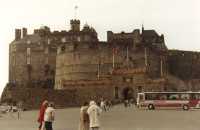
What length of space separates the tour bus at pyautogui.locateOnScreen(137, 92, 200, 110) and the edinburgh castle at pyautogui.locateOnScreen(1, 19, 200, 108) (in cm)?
1277

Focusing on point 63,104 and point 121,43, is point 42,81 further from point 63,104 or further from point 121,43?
point 63,104

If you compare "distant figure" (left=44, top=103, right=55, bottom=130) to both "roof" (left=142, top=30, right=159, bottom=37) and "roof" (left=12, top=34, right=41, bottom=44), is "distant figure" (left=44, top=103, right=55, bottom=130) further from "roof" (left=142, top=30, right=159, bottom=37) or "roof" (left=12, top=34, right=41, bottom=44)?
"roof" (left=12, top=34, right=41, bottom=44)

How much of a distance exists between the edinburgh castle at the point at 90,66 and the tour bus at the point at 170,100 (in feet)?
41.9

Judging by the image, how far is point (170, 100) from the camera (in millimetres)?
40906

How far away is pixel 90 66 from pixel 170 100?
25040 mm

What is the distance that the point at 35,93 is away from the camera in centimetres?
5594

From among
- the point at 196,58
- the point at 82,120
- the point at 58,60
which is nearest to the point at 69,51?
the point at 58,60

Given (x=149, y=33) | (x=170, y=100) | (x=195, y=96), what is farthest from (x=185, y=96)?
(x=149, y=33)

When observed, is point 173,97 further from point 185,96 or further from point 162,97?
point 162,97

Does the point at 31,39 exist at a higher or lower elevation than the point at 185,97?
higher

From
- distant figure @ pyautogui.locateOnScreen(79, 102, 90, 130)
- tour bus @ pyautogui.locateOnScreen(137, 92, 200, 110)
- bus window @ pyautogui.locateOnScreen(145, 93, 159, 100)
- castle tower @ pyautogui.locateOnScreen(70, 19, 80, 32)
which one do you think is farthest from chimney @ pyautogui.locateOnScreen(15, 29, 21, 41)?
distant figure @ pyautogui.locateOnScreen(79, 102, 90, 130)

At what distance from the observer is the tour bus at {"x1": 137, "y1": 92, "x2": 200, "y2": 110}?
4031 cm

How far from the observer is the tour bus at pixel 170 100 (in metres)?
40.3

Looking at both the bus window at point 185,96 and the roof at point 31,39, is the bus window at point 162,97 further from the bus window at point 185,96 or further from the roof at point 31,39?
the roof at point 31,39
